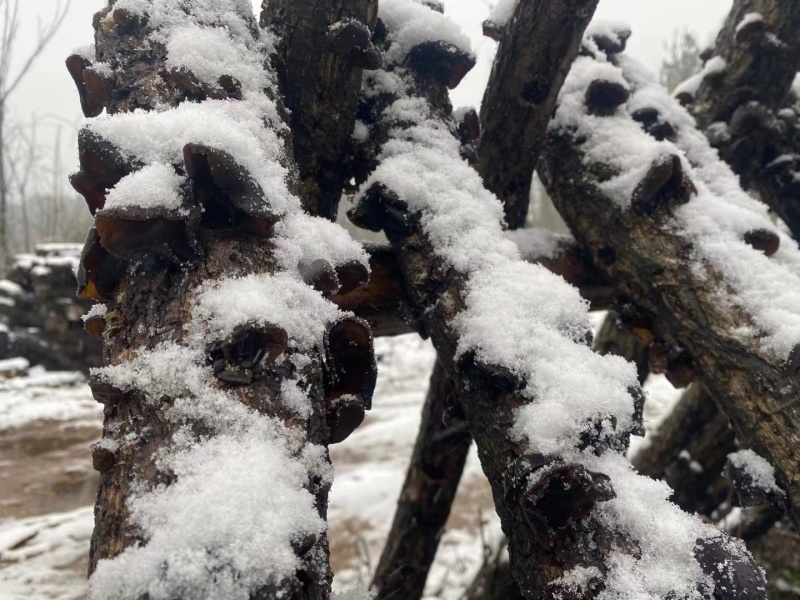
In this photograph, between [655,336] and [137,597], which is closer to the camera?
[137,597]

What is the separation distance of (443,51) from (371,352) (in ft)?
3.68

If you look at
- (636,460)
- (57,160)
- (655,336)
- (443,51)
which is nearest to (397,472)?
(636,460)

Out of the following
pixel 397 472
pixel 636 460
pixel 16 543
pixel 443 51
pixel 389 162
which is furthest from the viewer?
pixel 397 472

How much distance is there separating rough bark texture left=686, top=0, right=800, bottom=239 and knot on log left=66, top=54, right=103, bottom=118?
2430 millimetres

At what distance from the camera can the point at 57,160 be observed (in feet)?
51.7

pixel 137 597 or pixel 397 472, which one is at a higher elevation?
pixel 137 597

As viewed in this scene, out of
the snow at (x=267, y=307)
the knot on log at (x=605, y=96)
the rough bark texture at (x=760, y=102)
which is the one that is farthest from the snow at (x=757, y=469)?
the rough bark texture at (x=760, y=102)

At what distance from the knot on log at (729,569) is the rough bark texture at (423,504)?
5.79 feet

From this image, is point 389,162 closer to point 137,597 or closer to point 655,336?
point 655,336

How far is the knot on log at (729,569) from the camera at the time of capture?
2.59ft

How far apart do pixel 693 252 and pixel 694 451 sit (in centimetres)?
232

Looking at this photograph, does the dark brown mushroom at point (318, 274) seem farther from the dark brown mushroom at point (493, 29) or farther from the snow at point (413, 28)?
the dark brown mushroom at point (493, 29)

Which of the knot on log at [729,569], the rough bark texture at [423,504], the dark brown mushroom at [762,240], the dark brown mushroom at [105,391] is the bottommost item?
the rough bark texture at [423,504]

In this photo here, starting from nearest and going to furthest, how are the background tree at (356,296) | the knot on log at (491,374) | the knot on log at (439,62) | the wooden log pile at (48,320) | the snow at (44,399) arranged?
the background tree at (356,296)
the knot on log at (491,374)
the knot on log at (439,62)
the snow at (44,399)
the wooden log pile at (48,320)
